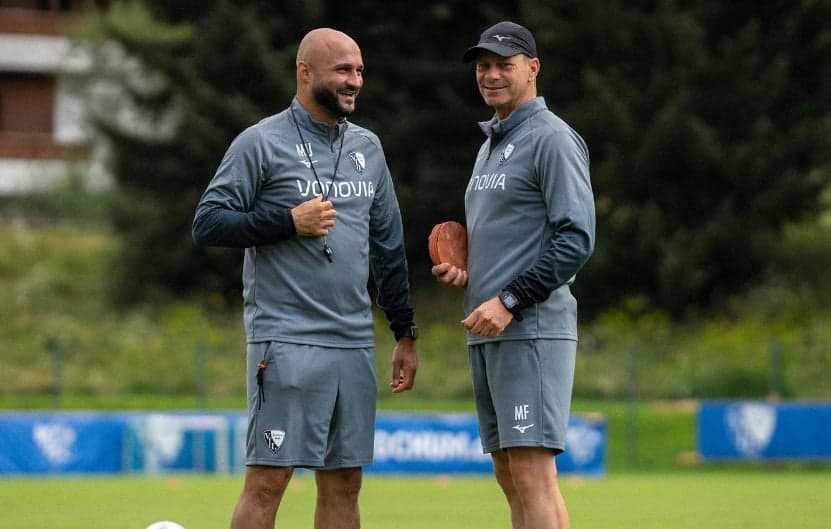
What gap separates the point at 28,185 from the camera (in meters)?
38.6

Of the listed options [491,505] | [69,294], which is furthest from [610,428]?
[69,294]

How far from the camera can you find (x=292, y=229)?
22.9ft

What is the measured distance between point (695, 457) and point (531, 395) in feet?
49.4

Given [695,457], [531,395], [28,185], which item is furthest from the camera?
[28,185]

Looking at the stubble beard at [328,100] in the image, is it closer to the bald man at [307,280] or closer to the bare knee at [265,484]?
the bald man at [307,280]

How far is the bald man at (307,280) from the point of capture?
6.98 meters

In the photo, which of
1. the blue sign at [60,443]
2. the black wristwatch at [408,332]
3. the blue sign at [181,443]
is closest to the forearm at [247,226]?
the black wristwatch at [408,332]

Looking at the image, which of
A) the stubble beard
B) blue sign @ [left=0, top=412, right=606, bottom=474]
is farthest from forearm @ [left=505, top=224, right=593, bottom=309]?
blue sign @ [left=0, top=412, right=606, bottom=474]

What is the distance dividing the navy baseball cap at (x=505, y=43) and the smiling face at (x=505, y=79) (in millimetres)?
31

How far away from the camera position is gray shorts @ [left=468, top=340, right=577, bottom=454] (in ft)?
22.6

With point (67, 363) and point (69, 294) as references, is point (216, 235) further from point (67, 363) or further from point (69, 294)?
point (69, 294)

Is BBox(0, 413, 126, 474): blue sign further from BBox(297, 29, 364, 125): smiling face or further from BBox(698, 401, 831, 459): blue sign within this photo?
BBox(297, 29, 364, 125): smiling face

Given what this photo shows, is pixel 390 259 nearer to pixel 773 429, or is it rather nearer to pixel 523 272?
pixel 523 272

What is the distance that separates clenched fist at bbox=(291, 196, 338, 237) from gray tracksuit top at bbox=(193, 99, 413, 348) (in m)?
0.04
